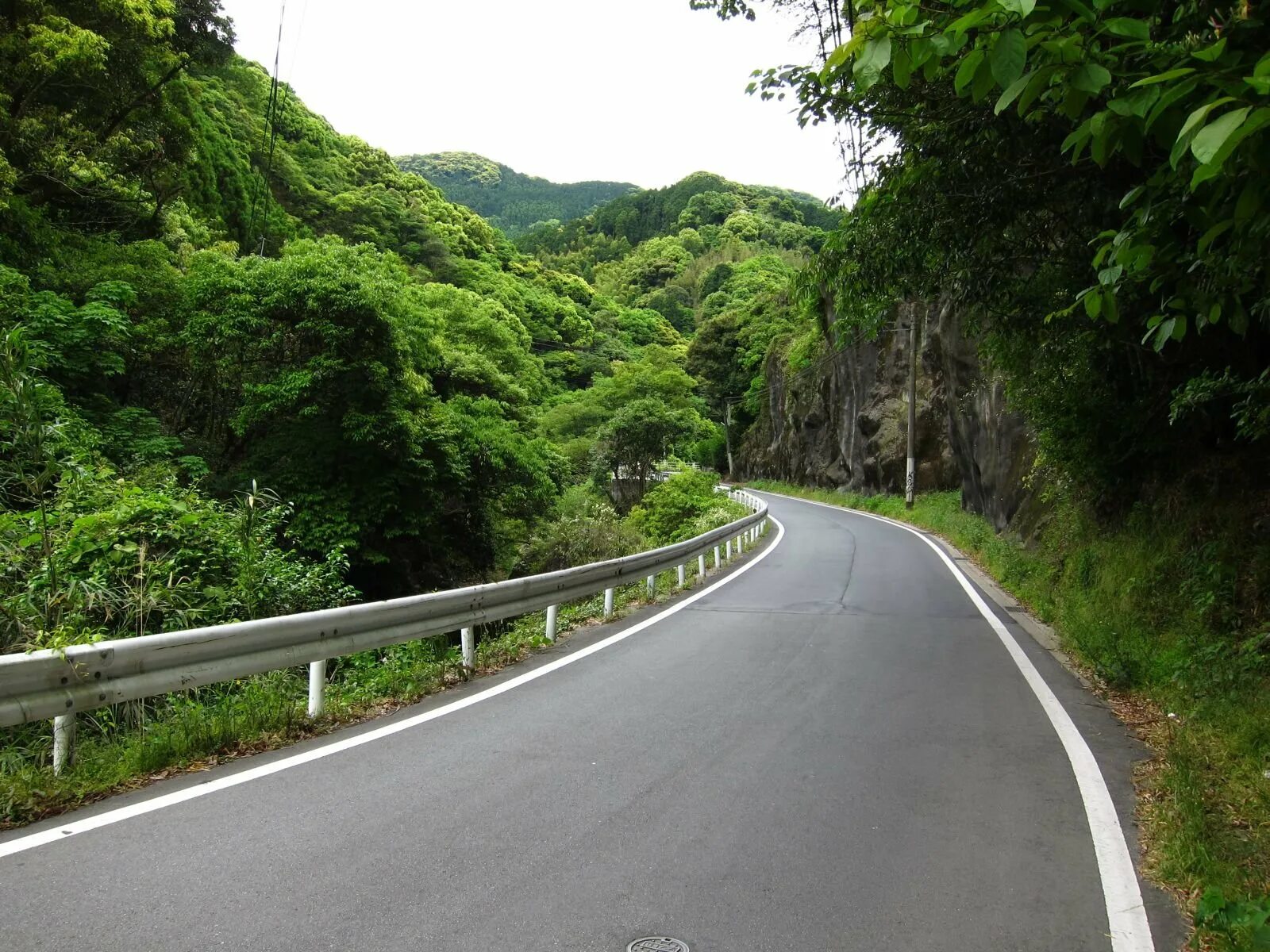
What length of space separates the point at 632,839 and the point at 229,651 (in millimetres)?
2957

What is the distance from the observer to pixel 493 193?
18600cm

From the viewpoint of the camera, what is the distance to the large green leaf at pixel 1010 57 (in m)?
2.27

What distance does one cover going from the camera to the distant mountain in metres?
175

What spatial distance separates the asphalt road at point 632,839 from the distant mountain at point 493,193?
16779 cm

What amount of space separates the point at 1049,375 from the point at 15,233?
18.9 m

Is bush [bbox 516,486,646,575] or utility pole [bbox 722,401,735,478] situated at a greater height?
utility pole [bbox 722,401,735,478]

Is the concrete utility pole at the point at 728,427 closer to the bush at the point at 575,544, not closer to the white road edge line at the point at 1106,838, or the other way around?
the bush at the point at 575,544

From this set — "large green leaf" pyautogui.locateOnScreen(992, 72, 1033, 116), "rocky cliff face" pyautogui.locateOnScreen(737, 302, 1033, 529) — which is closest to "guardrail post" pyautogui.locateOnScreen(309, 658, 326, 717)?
"large green leaf" pyautogui.locateOnScreen(992, 72, 1033, 116)

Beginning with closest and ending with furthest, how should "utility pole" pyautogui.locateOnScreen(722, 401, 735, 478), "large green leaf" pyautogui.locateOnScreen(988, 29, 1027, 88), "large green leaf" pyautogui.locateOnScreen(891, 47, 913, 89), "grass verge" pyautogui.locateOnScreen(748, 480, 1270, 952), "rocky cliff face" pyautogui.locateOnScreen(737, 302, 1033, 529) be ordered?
1. "large green leaf" pyautogui.locateOnScreen(988, 29, 1027, 88)
2. "large green leaf" pyautogui.locateOnScreen(891, 47, 913, 89)
3. "grass verge" pyautogui.locateOnScreen(748, 480, 1270, 952)
4. "rocky cliff face" pyautogui.locateOnScreen(737, 302, 1033, 529)
5. "utility pole" pyautogui.locateOnScreen(722, 401, 735, 478)

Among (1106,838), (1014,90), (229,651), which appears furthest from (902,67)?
(229,651)

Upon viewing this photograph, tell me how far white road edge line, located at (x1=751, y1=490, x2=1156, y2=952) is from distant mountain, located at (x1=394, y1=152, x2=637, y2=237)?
167559mm

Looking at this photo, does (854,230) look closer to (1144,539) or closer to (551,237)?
(1144,539)

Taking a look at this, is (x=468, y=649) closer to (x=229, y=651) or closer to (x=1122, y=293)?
(x=229, y=651)

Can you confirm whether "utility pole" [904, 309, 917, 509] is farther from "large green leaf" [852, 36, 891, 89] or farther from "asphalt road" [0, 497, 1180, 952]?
"large green leaf" [852, 36, 891, 89]
